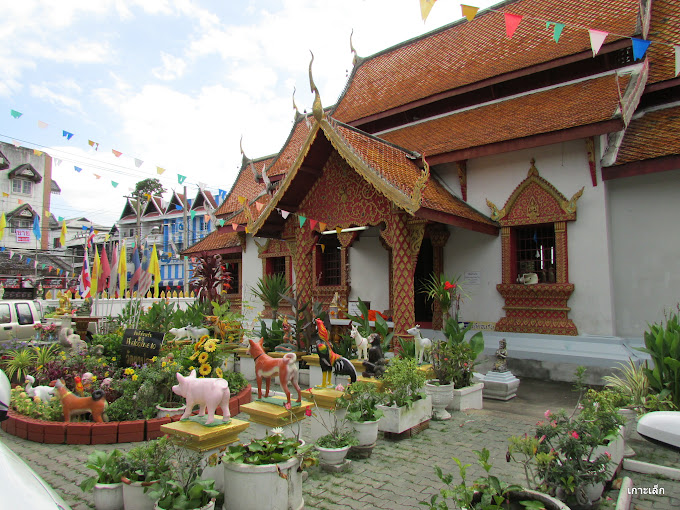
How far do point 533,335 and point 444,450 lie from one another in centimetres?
567

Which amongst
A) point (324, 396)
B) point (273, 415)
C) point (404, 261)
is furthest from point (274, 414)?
point (404, 261)

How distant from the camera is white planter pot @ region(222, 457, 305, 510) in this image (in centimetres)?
366

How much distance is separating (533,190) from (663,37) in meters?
4.35

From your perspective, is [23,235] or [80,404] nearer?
[80,404]

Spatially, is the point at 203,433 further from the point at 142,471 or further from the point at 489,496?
the point at 489,496

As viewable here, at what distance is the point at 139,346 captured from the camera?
7887 millimetres

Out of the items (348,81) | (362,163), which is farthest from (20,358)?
(348,81)

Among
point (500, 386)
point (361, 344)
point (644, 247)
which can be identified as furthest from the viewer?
point (644, 247)

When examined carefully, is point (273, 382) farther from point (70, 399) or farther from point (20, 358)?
point (20, 358)

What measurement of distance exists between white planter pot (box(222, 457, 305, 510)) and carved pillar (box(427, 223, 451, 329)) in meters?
8.31

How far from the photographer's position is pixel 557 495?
3.75 metres

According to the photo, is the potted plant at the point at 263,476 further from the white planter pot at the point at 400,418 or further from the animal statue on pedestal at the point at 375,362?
the animal statue on pedestal at the point at 375,362

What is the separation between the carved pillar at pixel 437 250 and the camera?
1159 centimetres

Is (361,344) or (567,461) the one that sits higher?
(361,344)
